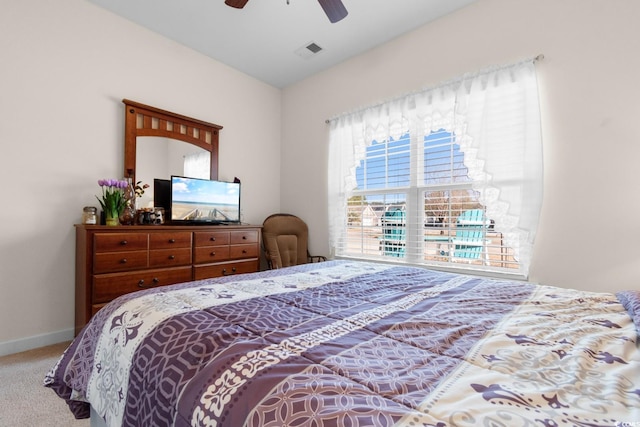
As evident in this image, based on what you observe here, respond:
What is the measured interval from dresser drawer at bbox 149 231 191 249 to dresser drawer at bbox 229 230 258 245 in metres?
0.45

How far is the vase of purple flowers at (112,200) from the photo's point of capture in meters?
2.45

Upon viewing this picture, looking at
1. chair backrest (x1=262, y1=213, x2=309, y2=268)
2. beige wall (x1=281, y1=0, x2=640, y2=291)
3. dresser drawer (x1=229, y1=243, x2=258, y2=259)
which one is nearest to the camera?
beige wall (x1=281, y1=0, x2=640, y2=291)

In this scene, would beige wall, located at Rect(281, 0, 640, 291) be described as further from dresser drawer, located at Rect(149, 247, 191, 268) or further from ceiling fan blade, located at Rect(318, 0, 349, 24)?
dresser drawer, located at Rect(149, 247, 191, 268)

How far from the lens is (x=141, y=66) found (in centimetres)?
289

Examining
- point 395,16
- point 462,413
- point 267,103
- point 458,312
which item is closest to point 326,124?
point 267,103

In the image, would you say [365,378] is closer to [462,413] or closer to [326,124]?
[462,413]

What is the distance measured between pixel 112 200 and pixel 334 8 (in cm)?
232

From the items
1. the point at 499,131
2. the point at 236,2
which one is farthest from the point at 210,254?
the point at 499,131

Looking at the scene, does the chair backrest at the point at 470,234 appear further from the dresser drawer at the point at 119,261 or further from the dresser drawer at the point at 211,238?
the dresser drawer at the point at 119,261

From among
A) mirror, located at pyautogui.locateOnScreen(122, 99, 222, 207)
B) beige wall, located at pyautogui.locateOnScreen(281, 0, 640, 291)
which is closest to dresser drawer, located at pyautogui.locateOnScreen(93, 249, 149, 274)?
mirror, located at pyautogui.locateOnScreen(122, 99, 222, 207)

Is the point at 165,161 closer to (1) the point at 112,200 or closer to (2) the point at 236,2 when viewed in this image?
(1) the point at 112,200

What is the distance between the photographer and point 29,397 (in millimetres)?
1676

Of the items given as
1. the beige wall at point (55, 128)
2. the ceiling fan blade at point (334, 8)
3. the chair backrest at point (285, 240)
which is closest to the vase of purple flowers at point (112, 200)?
the beige wall at point (55, 128)

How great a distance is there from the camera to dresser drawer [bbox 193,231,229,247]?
2.80 meters
